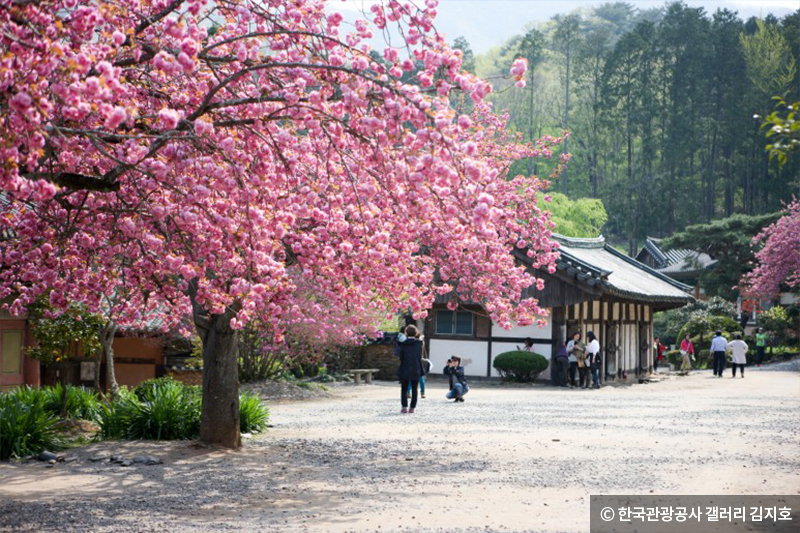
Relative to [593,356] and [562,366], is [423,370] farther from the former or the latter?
[562,366]

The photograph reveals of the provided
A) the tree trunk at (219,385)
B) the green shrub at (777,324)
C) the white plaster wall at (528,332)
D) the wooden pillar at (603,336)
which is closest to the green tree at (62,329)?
the tree trunk at (219,385)

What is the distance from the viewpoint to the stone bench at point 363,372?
29.4m

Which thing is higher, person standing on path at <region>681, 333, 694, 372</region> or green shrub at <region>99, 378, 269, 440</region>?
person standing on path at <region>681, 333, 694, 372</region>

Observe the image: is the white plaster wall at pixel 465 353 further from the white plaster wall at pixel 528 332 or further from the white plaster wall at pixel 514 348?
the white plaster wall at pixel 528 332

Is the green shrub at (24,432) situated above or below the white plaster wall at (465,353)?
below

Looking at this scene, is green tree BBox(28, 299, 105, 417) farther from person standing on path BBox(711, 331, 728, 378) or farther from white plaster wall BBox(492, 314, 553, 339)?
person standing on path BBox(711, 331, 728, 378)

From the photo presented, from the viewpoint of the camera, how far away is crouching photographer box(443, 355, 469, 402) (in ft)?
69.9

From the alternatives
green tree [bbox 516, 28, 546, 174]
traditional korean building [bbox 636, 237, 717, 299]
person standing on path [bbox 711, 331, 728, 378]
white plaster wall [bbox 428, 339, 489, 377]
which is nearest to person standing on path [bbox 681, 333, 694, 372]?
person standing on path [bbox 711, 331, 728, 378]

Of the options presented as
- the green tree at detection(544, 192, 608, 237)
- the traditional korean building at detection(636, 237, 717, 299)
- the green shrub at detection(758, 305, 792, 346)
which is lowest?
the green shrub at detection(758, 305, 792, 346)

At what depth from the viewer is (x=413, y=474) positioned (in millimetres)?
10945

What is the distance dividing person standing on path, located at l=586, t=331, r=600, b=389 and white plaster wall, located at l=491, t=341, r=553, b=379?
1375 millimetres

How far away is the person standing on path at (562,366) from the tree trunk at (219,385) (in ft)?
53.1

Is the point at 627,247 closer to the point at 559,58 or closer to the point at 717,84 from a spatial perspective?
the point at 717,84

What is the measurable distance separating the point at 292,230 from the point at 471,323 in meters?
19.6
